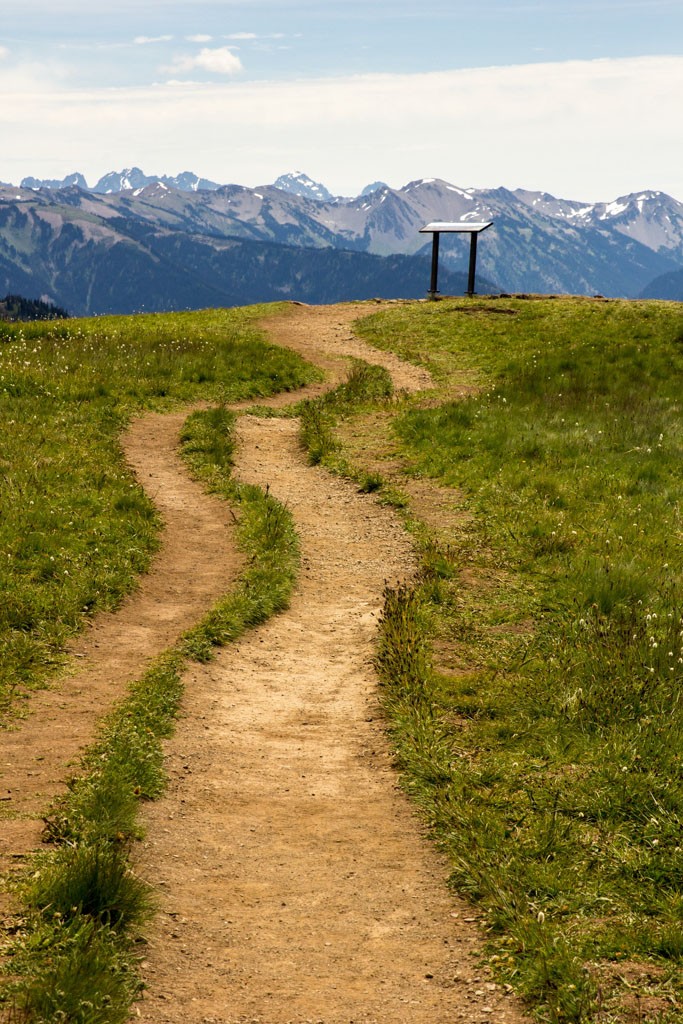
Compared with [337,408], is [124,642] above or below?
below

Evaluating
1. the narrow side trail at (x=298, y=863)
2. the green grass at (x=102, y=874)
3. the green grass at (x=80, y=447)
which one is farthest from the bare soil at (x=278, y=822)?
the green grass at (x=80, y=447)

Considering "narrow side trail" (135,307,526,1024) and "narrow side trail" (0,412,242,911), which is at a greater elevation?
"narrow side trail" (0,412,242,911)

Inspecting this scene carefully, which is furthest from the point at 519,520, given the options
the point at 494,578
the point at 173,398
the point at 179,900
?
the point at 173,398

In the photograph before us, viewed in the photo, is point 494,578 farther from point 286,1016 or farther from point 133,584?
point 286,1016

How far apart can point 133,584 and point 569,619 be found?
19.9ft

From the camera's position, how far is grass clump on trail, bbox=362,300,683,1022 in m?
6.47

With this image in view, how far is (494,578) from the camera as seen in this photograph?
13281 millimetres

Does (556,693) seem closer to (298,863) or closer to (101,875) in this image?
(298,863)

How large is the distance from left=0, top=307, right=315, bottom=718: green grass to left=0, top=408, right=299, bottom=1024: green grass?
55.2 inches

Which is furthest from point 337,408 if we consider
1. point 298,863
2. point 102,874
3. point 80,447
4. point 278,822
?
point 102,874

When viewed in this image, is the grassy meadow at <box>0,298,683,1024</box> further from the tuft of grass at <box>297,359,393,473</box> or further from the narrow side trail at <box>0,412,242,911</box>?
the narrow side trail at <box>0,412,242,911</box>

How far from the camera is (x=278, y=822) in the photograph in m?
8.02

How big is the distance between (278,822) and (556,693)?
3.56 meters

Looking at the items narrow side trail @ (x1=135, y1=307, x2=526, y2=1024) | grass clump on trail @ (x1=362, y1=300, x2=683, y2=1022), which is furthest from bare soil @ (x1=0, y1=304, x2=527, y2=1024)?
grass clump on trail @ (x1=362, y1=300, x2=683, y2=1022)
